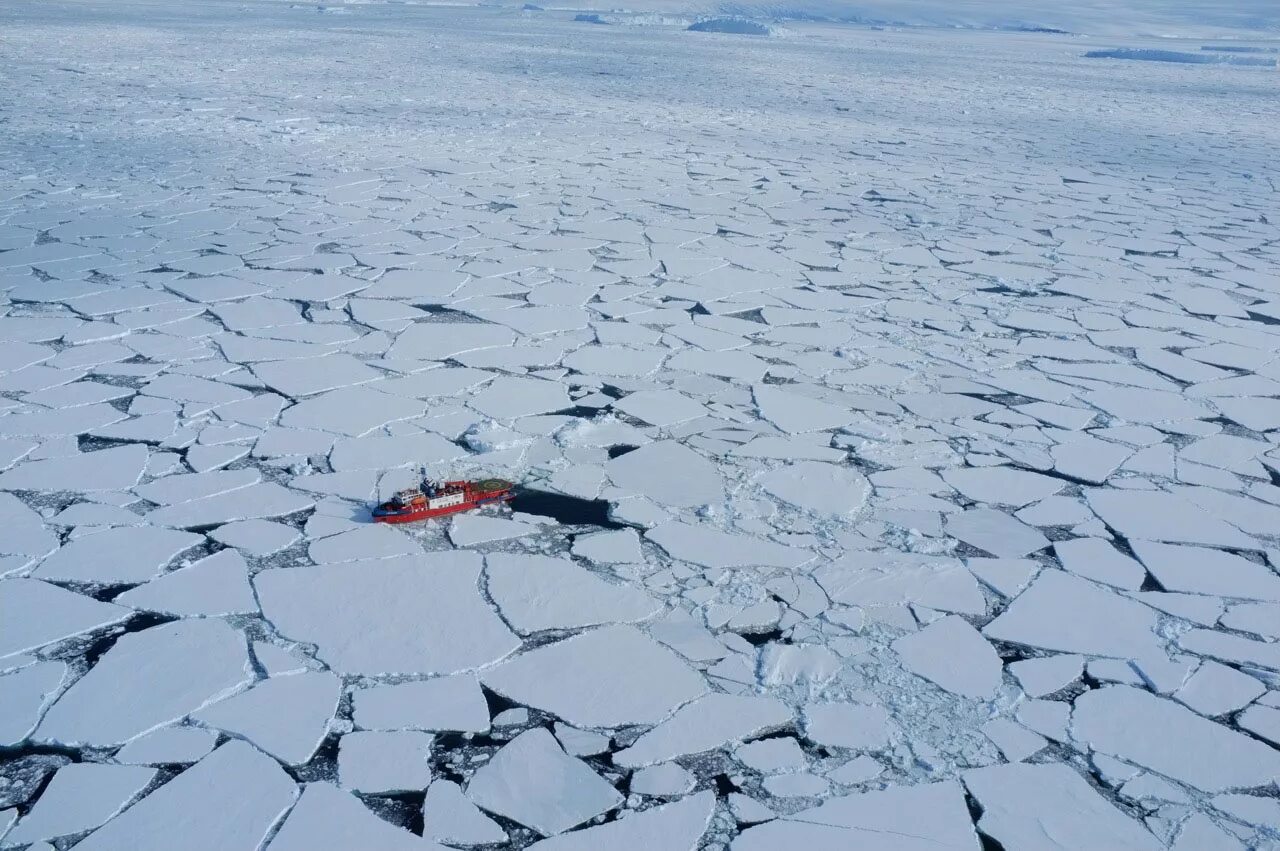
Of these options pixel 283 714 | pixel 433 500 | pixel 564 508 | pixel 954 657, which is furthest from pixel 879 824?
pixel 433 500

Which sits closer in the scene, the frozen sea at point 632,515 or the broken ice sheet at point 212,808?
the broken ice sheet at point 212,808

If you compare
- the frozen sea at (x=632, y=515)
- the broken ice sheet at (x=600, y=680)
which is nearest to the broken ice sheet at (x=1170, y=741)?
the frozen sea at (x=632, y=515)

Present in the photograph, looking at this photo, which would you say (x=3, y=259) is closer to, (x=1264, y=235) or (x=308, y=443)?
(x=308, y=443)

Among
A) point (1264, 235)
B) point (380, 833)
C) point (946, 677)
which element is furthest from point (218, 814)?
point (1264, 235)

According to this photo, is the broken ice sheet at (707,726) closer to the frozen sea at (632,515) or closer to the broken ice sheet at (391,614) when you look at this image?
the frozen sea at (632,515)

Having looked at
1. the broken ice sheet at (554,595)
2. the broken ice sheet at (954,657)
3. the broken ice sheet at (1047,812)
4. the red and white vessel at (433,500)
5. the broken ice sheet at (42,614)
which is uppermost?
the red and white vessel at (433,500)

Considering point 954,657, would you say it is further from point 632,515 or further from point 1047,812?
point 632,515
